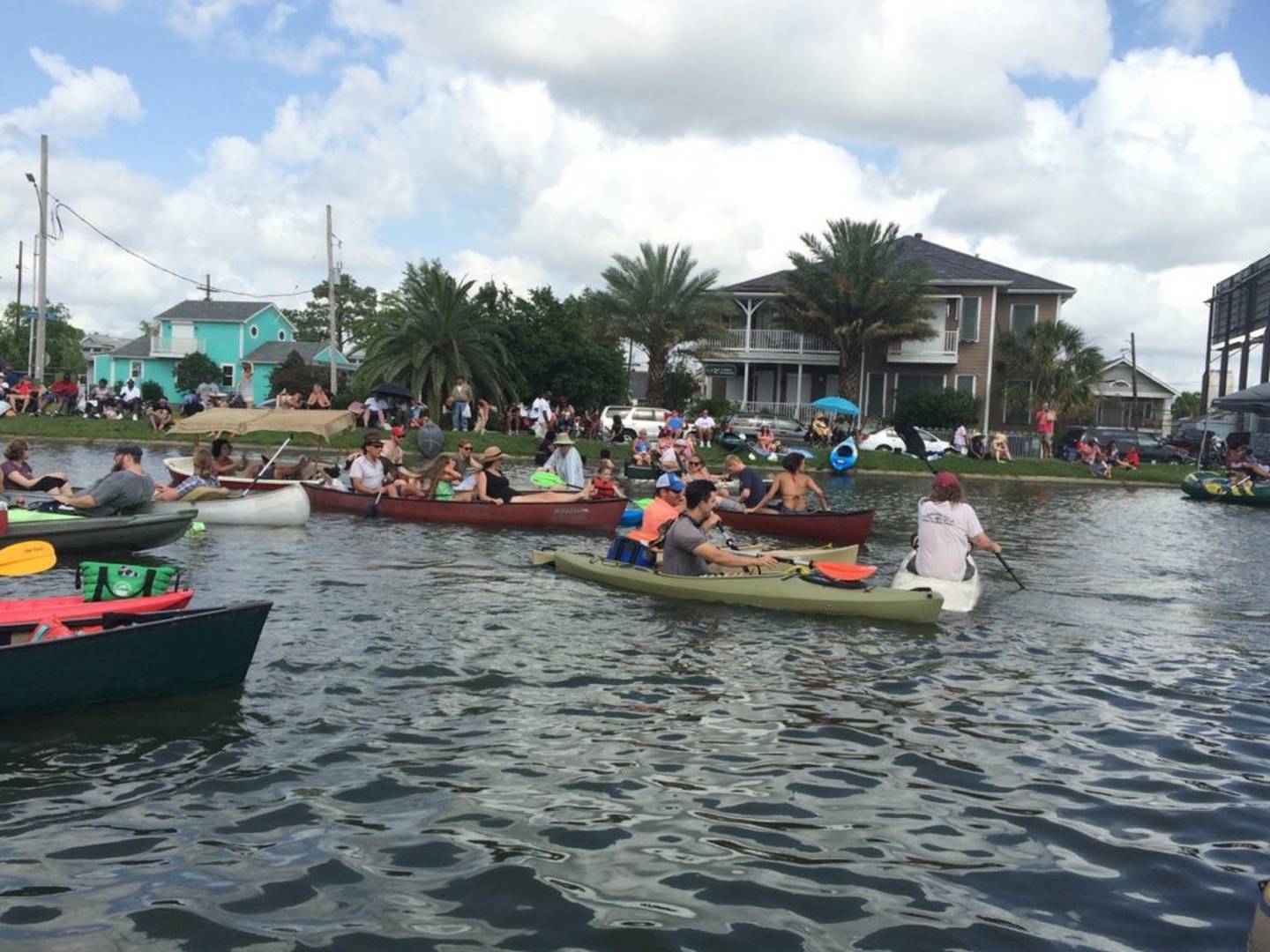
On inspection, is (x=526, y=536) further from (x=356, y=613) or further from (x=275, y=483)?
(x=356, y=613)

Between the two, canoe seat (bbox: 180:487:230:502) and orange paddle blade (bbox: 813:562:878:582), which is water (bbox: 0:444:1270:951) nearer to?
orange paddle blade (bbox: 813:562:878:582)

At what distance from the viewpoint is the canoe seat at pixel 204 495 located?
19.2 m

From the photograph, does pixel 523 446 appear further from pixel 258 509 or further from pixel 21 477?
pixel 21 477

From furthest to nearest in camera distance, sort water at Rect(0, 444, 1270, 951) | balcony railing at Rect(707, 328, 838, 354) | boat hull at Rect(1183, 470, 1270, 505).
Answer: balcony railing at Rect(707, 328, 838, 354)
boat hull at Rect(1183, 470, 1270, 505)
water at Rect(0, 444, 1270, 951)

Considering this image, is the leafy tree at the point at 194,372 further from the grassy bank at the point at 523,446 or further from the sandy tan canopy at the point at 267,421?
the sandy tan canopy at the point at 267,421

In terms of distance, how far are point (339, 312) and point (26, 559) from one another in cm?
8204

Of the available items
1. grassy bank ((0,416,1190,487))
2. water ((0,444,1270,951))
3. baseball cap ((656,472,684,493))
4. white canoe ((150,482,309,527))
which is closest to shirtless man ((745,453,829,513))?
baseball cap ((656,472,684,493))

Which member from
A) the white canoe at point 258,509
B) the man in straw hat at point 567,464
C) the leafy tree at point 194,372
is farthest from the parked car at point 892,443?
the leafy tree at point 194,372

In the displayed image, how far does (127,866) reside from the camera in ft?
20.1

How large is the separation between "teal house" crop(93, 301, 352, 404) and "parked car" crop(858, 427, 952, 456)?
43.1 metres

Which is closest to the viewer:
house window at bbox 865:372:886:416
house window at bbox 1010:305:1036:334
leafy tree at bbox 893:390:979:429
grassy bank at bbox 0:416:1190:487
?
grassy bank at bbox 0:416:1190:487

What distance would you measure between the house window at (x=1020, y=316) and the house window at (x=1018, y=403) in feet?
9.51

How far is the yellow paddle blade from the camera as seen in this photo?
35.2 ft

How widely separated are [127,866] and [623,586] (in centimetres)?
853
